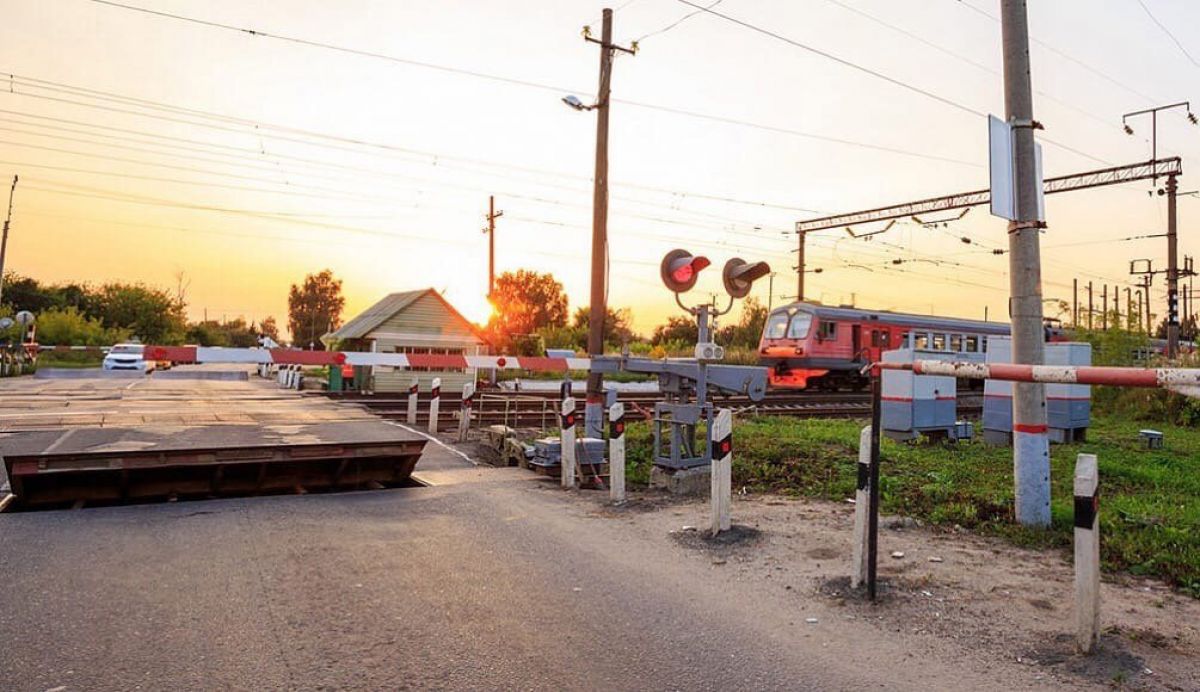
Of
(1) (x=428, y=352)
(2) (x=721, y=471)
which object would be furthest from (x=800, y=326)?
(2) (x=721, y=471)

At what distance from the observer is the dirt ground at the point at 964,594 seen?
12.3ft

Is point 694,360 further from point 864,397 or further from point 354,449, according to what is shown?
point 864,397

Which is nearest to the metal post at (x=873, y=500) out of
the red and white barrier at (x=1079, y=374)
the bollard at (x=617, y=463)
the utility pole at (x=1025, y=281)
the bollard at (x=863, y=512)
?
the bollard at (x=863, y=512)

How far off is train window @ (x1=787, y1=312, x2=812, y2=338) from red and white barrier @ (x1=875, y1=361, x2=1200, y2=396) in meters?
21.5

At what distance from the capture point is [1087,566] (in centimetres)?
383

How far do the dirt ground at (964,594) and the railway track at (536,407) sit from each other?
703 cm

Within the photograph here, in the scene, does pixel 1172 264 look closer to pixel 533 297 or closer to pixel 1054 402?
pixel 1054 402

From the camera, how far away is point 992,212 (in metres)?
6.60

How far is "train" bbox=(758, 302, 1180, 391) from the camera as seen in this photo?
26.3 meters

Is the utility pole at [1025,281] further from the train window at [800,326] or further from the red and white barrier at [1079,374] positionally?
the train window at [800,326]

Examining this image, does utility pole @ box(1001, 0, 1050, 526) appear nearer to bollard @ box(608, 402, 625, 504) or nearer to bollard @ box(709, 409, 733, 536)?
bollard @ box(709, 409, 733, 536)

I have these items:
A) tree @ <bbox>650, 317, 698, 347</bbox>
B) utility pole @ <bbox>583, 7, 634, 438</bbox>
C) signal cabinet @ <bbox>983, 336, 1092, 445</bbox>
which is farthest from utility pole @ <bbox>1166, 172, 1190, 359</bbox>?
tree @ <bbox>650, 317, 698, 347</bbox>

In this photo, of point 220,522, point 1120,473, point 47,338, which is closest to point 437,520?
point 220,522

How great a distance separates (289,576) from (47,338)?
5530cm
